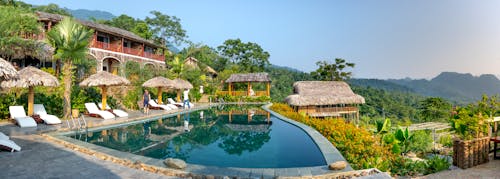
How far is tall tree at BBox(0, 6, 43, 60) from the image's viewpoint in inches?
579

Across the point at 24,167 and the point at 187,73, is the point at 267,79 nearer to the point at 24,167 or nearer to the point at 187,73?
the point at 187,73

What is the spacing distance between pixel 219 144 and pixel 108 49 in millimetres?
19712

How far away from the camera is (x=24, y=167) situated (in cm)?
479

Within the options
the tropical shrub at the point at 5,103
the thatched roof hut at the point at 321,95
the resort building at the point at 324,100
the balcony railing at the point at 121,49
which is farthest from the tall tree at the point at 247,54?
the tropical shrub at the point at 5,103

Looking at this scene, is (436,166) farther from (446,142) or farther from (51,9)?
(51,9)

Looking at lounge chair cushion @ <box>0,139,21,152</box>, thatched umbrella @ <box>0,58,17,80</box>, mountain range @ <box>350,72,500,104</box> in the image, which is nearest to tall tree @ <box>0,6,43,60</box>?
thatched umbrella @ <box>0,58,17,80</box>

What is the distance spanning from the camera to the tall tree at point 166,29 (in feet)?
140

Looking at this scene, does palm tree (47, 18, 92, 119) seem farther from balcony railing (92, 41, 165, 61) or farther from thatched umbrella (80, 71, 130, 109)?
balcony railing (92, 41, 165, 61)

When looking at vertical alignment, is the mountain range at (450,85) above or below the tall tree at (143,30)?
below

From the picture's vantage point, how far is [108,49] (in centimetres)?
2330

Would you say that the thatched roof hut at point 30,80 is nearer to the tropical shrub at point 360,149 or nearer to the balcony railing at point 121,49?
the tropical shrub at point 360,149

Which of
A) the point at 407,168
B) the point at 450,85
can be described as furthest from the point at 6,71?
the point at 450,85

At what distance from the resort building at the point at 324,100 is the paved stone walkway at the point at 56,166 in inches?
628

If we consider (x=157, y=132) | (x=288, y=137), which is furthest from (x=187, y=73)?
(x=288, y=137)
